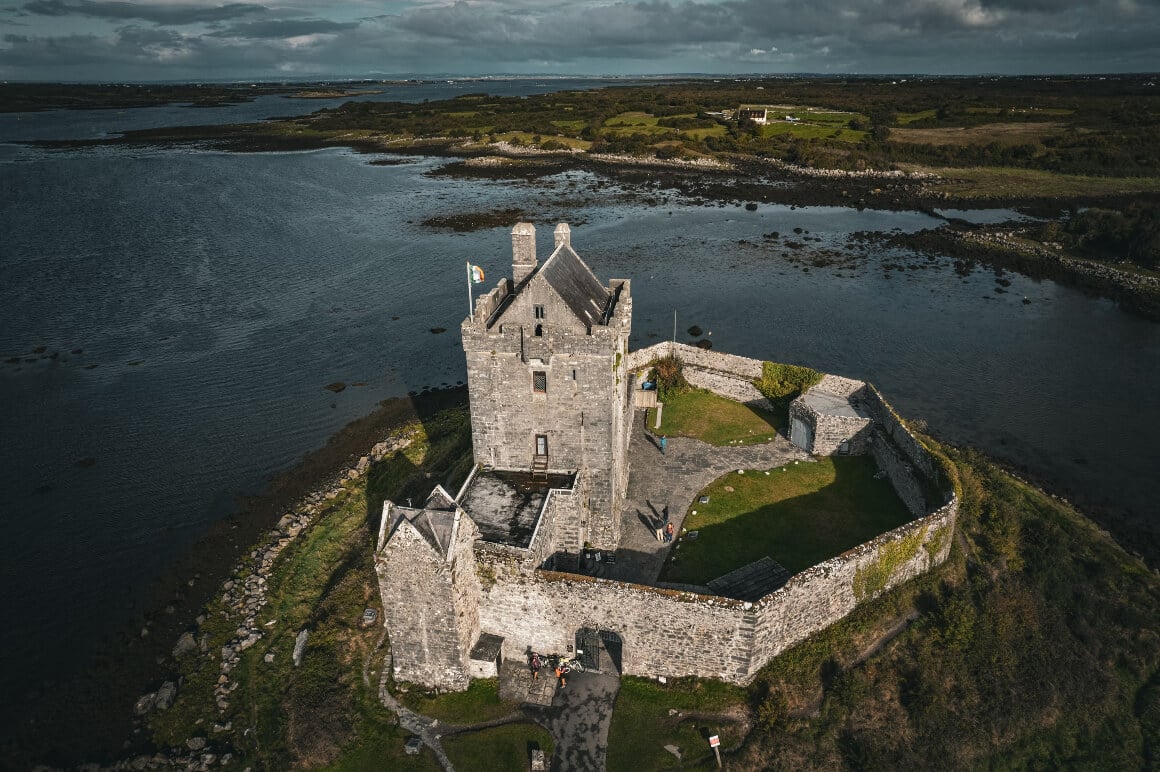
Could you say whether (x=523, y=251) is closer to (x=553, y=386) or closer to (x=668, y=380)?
(x=553, y=386)

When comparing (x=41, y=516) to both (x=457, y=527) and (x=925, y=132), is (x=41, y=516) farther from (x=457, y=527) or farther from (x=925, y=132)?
(x=925, y=132)

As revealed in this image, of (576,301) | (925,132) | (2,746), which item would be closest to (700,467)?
(576,301)

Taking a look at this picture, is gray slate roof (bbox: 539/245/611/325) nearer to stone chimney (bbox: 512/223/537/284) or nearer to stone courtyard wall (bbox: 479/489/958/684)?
stone chimney (bbox: 512/223/537/284)

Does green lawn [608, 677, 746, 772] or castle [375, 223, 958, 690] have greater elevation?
castle [375, 223, 958, 690]

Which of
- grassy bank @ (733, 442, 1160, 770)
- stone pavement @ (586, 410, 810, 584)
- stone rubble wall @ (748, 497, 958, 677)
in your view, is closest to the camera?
grassy bank @ (733, 442, 1160, 770)

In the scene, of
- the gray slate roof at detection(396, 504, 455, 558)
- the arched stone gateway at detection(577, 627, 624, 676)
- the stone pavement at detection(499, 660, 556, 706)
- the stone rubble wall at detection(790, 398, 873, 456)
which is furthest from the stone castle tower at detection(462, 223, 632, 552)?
the stone rubble wall at detection(790, 398, 873, 456)

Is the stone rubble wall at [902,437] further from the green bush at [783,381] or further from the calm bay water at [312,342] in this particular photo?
the calm bay water at [312,342]
